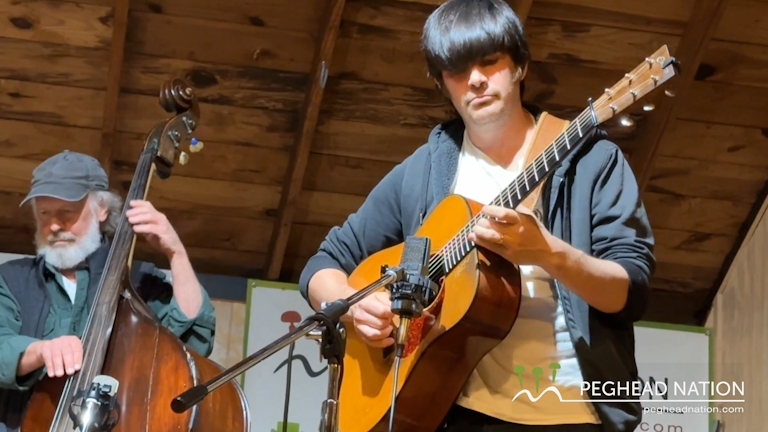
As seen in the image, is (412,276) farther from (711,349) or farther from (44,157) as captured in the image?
(711,349)

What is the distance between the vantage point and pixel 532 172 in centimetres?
169

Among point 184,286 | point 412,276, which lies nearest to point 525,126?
point 412,276

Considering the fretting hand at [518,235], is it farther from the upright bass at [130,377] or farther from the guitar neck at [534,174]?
the upright bass at [130,377]

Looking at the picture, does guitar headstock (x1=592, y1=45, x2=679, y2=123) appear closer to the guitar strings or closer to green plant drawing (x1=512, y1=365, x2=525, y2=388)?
the guitar strings

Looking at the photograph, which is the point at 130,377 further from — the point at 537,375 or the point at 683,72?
the point at 683,72

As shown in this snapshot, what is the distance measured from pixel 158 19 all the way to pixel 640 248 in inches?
81.4

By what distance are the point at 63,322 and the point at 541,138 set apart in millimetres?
1254

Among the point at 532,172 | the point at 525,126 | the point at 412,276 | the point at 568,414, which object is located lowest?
the point at 568,414

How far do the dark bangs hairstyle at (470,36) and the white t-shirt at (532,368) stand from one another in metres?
0.34

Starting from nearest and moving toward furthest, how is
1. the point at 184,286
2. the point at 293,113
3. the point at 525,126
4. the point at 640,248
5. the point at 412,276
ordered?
the point at 412,276 → the point at 640,248 → the point at 525,126 → the point at 184,286 → the point at 293,113

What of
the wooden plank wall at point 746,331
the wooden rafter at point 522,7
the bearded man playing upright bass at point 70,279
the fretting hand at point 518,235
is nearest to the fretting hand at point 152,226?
the bearded man playing upright bass at point 70,279

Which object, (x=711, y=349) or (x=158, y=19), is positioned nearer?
(x=158, y=19)

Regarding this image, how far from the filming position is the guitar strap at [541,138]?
5.72 ft

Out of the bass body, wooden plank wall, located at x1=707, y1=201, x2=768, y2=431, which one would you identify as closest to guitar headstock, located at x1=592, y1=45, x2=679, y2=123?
the bass body
